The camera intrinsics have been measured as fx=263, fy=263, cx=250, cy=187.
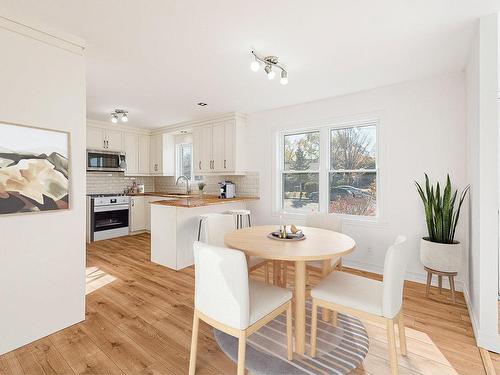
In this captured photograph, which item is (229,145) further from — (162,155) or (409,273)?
(409,273)

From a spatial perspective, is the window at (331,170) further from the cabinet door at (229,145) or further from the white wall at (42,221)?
the white wall at (42,221)

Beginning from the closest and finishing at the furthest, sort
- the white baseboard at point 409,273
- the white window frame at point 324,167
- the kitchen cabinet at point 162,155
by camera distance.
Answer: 1. the white baseboard at point 409,273
2. the white window frame at point 324,167
3. the kitchen cabinet at point 162,155

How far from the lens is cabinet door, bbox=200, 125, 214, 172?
16.6ft

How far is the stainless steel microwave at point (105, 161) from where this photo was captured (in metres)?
5.19

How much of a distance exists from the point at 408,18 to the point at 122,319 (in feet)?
11.1

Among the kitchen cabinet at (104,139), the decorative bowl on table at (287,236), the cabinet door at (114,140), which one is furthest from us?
the cabinet door at (114,140)

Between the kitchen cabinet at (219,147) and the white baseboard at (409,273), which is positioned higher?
the kitchen cabinet at (219,147)

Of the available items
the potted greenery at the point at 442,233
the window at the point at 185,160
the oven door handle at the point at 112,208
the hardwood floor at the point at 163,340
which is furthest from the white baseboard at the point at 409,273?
the oven door handle at the point at 112,208

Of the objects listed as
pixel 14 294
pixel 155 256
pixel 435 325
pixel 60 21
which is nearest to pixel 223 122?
pixel 155 256

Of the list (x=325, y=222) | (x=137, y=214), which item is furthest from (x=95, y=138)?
(x=325, y=222)

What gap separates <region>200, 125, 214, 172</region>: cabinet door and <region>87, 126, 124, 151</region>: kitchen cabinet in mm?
1909

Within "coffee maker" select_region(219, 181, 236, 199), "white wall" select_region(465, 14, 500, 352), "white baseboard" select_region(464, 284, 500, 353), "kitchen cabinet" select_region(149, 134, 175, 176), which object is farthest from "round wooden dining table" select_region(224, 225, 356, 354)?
"kitchen cabinet" select_region(149, 134, 175, 176)

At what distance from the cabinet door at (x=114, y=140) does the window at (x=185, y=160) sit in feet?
4.13

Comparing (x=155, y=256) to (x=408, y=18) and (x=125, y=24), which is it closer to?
(x=125, y=24)
